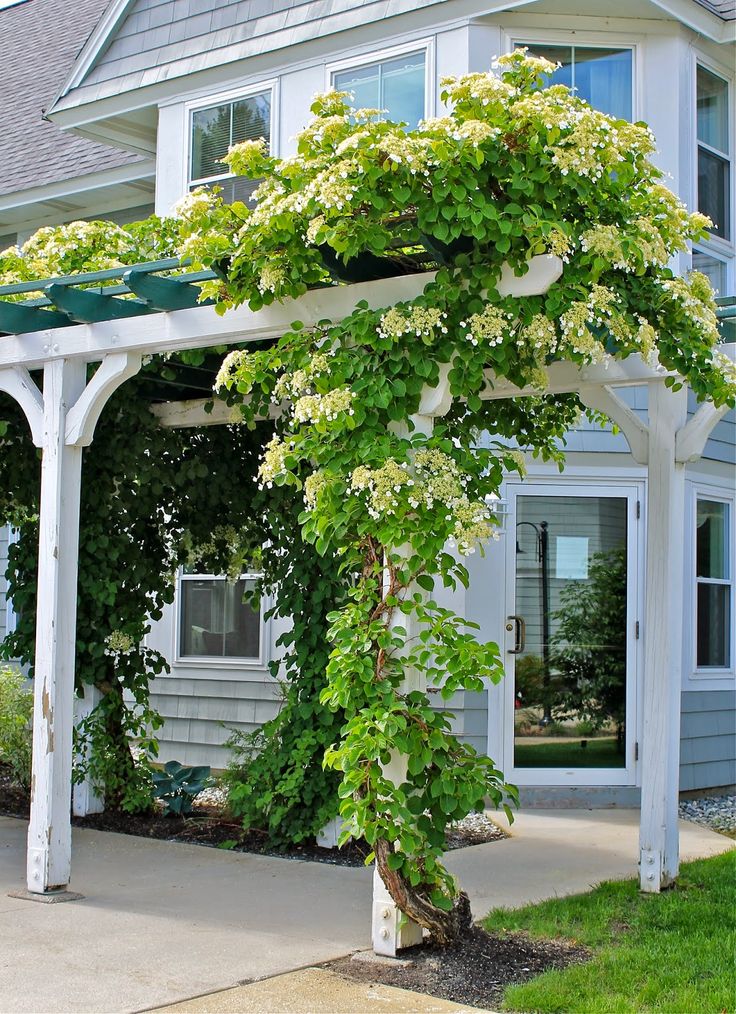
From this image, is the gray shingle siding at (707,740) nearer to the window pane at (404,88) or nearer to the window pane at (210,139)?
the window pane at (404,88)

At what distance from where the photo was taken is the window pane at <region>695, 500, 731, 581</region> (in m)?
9.25

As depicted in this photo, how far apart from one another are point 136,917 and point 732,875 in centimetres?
300

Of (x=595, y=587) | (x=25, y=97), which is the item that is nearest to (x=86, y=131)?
(x=25, y=97)

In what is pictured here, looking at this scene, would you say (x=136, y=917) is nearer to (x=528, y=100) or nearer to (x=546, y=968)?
(x=546, y=968)

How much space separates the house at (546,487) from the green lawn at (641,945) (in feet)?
8.02

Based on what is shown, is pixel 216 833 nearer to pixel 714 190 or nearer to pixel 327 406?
pixel 327 406

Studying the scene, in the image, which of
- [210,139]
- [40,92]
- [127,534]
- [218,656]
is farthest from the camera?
[40,92]

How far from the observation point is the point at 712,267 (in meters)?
9.21

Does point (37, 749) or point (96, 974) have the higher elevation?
point (37, 749)

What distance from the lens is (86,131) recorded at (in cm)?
1088

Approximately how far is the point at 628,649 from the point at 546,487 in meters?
1.31

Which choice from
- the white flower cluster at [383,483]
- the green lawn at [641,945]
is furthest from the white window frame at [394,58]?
the green lawn at [641,945]

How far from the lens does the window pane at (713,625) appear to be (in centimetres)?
923

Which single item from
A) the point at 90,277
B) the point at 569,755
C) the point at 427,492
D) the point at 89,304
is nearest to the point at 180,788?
the point at 569,755
